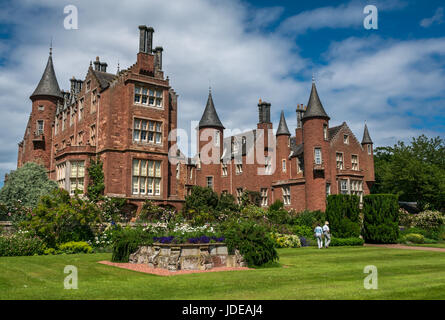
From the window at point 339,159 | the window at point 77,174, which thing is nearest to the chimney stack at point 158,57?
the window at point 77,174

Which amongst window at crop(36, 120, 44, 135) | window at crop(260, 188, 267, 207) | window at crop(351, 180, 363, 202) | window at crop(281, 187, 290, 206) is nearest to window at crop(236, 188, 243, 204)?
window at crop(260, 188, 267, 207)

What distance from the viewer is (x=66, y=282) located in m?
10.6

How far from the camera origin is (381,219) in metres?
29.2

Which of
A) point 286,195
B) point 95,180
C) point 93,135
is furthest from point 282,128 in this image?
point 95,180

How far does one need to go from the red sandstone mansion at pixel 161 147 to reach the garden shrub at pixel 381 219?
7.15 metres

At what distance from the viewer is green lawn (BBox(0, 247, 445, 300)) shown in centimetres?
861

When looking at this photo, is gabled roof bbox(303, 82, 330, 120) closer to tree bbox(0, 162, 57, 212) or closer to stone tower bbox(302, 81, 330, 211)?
stone tower bbox(302, 81, 330, 211)

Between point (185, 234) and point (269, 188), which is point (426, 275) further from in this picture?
point (269, 188)

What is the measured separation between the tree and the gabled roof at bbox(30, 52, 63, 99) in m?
13.8

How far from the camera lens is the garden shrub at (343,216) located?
95.8ft

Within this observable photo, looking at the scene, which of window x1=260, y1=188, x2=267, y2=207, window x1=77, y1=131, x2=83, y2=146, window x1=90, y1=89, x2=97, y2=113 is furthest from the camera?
window x1=260, y1=188, x2=267, y2=207

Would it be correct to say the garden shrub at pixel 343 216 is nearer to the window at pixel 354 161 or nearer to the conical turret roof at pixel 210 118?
the window at pixel 354 161
